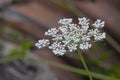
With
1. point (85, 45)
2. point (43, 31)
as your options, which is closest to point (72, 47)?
point (85, 45)

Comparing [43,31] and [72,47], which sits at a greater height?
[43,31]

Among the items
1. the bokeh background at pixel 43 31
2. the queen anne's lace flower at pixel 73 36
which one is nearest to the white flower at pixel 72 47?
the queen anne's lace flower at pixel 73 36

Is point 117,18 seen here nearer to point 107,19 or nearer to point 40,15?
point 107,19

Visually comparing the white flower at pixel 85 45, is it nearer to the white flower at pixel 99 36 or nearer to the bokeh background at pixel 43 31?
the white flower at pixel 99 36

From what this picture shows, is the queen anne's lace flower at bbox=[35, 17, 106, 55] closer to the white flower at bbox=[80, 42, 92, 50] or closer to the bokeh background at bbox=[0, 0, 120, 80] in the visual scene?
the white flower at bbox=[80, 42, 92, 50]

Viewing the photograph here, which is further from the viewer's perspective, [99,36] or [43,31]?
[43,31]

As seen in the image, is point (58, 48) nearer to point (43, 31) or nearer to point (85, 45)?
point (85, 45)

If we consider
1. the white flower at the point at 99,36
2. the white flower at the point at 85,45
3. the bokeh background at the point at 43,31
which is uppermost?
the bokeh background at the point at 43,31

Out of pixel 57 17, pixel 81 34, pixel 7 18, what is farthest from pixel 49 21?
pixel 81 34

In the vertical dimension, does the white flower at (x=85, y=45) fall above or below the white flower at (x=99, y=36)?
below
